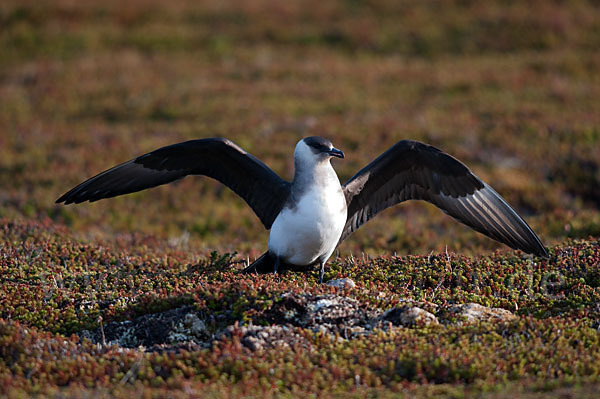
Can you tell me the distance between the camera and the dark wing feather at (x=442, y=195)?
7.99 metres

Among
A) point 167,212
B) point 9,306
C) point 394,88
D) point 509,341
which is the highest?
point 394,88

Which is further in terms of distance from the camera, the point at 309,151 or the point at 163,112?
the point at 163,112

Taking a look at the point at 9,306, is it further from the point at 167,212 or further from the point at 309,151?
the point at 167,212

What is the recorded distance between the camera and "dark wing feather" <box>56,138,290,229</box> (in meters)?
7.88

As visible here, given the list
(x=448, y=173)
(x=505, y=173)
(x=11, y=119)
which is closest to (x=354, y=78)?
(x=505, y=173)

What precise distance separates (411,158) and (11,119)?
12941mm

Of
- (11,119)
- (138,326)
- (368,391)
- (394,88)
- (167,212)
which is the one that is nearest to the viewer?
(368,391)

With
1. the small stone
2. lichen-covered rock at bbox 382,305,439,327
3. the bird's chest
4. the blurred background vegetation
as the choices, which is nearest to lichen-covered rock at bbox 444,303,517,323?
lichen-covered rock at bbox 382,305,439,327

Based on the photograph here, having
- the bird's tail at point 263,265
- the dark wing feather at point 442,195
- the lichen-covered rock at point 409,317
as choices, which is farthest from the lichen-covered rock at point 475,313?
the bird's tail at point 263,265

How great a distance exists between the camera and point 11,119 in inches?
704

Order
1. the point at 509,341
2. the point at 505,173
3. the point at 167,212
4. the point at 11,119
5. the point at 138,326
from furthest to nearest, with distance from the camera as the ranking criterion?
1. the point at 11,119
2. the point at 505,173
3. the point at 167,212
4. the point at 138,326
5. the point at 509,341

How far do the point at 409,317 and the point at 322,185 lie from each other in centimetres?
163

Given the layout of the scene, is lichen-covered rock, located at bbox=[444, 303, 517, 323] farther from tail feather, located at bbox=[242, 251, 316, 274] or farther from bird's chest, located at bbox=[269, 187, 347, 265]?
tail feather, located at bbox=[242, 251, 316, 274]

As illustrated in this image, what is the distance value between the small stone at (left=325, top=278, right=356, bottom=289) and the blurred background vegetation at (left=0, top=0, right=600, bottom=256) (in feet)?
8.57
